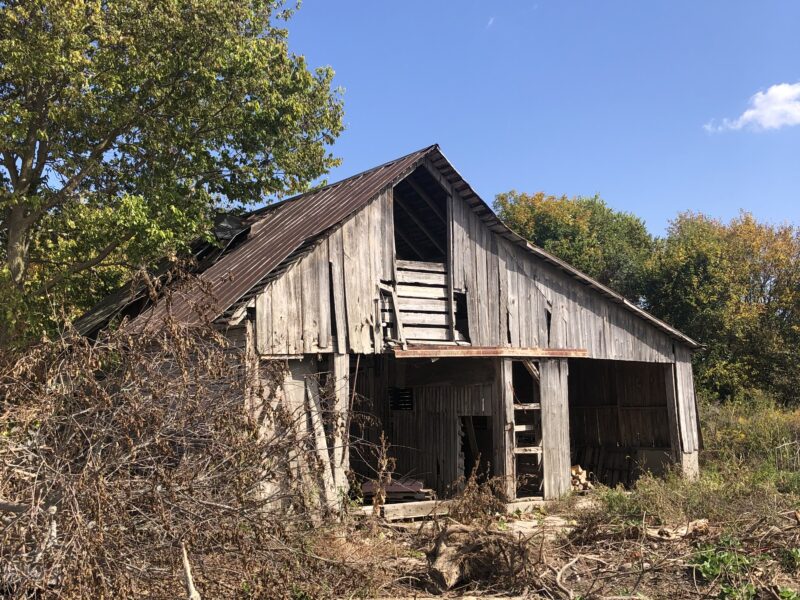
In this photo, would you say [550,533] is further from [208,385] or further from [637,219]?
[637,219]

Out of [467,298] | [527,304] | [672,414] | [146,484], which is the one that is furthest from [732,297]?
[146,484]

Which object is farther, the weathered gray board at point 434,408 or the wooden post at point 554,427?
the wooden post at point 554,427

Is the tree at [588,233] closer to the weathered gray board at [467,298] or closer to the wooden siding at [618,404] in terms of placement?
the wooden siding at [618,404]

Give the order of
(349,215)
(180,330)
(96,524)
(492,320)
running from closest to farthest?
(96,524) → (180,330) → (349,215) → (492,320)

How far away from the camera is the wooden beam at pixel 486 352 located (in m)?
12.9

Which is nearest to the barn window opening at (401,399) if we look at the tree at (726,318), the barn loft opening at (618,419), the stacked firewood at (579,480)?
the stacked firewood at (579,480)

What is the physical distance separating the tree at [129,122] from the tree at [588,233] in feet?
59.4

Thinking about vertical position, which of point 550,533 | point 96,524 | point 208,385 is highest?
point 208,385

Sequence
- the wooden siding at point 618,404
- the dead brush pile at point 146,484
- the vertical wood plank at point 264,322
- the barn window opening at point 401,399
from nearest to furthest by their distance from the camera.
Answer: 1. the dead brush pile at point 146,484
2. the vertical wood plank at point 264,322
3. the barn window opening at point 401,399
4. the wooden siding at point 618,404

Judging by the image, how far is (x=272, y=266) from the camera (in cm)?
1130

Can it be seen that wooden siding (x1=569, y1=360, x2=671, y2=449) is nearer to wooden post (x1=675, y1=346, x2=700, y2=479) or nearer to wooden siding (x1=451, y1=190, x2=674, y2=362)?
wooden post (x1=675, y1=346, x2=700, y2=479)

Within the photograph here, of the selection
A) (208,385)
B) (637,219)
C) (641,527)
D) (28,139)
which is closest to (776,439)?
(641,527)

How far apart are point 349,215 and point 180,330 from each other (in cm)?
579

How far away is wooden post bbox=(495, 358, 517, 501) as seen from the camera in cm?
1362
